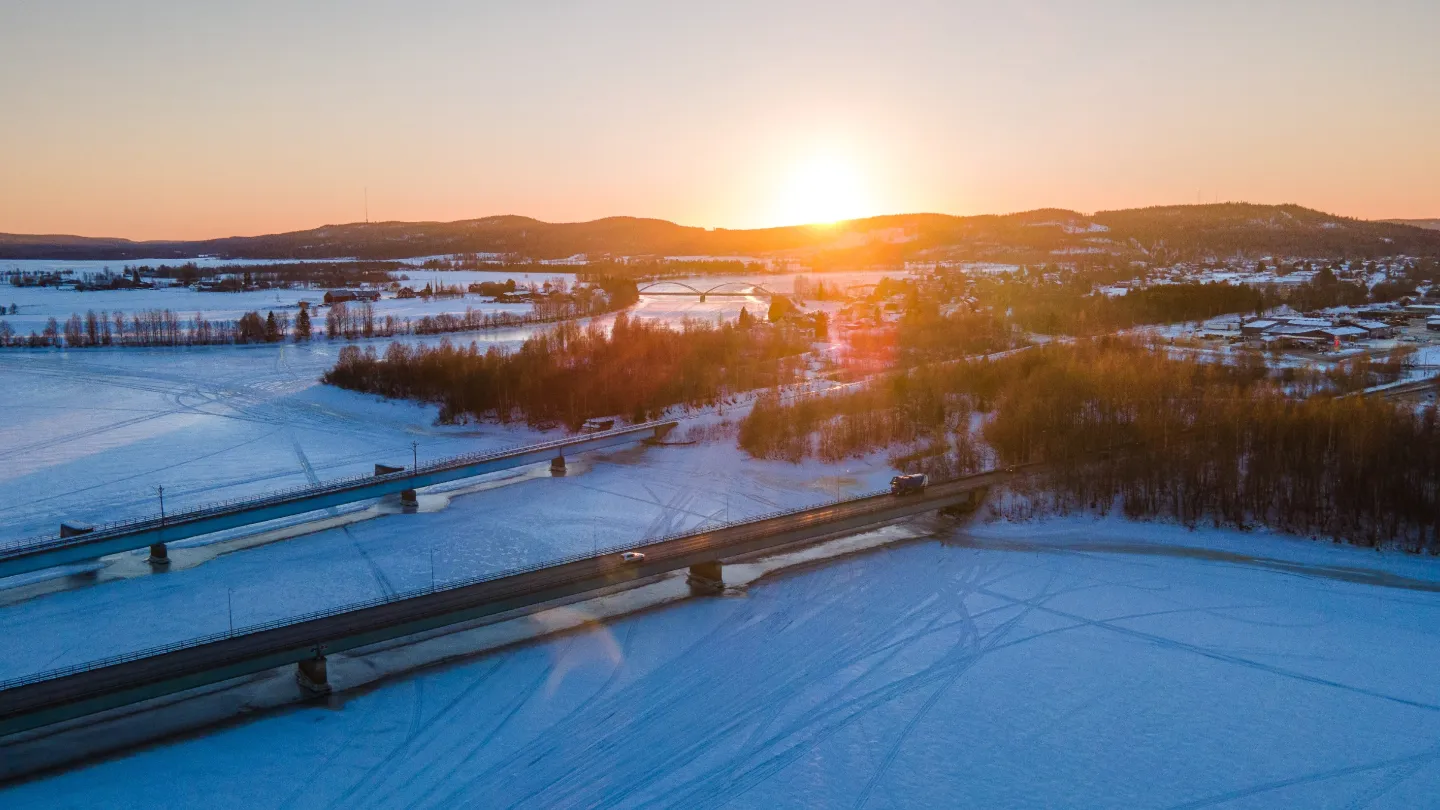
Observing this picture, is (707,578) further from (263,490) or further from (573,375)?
(573,375)

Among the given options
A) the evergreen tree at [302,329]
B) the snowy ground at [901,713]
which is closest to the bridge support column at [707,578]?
the snowy ground at [901,713]

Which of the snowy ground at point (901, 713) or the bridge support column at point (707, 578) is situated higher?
the bridge support column at point (707, 578)

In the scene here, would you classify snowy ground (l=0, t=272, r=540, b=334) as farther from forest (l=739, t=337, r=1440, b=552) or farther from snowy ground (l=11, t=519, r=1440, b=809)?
snowy ground (l=11, t=519, r=1440, b=809)

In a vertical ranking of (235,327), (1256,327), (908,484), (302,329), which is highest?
(235,327)

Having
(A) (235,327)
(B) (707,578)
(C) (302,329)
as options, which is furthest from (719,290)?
(B) (707,578)

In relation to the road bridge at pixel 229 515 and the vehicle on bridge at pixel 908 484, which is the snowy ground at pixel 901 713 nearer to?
the vehicle on bridge at pixel 908 484

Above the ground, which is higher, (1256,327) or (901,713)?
(1256,327)

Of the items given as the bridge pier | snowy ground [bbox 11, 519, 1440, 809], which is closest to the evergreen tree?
the bridge pier

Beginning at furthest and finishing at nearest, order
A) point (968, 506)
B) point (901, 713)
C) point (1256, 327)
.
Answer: point (1256, 327) → point (968, 506) → point (901, 713)
